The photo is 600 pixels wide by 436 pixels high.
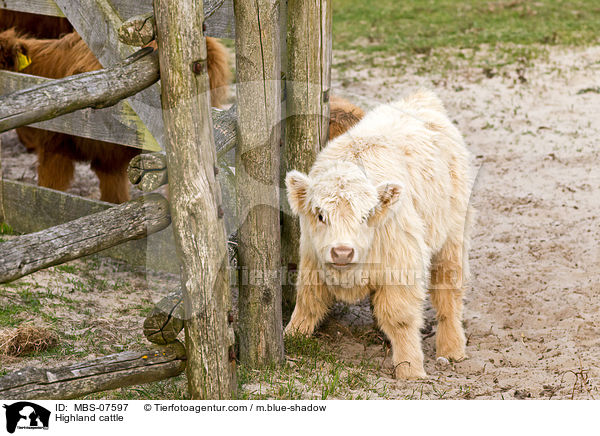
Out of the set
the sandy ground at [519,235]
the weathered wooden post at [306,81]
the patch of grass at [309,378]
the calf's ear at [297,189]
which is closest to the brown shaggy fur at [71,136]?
the sandy ground at [519,235]

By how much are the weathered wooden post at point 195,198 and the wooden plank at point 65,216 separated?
209 cm

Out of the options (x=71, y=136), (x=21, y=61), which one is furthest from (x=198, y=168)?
(x=21, y=61)

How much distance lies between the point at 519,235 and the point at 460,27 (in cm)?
822

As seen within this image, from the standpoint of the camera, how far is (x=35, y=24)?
8.54 m

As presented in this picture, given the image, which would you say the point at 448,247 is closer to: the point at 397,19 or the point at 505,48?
the point at 505,48

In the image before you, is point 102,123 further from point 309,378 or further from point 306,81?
point 309,378

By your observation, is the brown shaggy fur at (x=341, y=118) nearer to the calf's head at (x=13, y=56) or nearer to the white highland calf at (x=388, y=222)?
the white highland calf at (x=388, y=222)

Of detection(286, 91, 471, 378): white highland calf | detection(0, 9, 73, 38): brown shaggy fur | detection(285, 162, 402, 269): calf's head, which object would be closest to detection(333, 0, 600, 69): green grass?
detection(0, 9, 73, 38): brown shaggy fur

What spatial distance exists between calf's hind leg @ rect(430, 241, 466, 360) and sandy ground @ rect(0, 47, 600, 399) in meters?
0.15

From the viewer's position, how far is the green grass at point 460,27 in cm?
1207

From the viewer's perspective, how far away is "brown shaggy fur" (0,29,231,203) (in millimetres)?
6305
